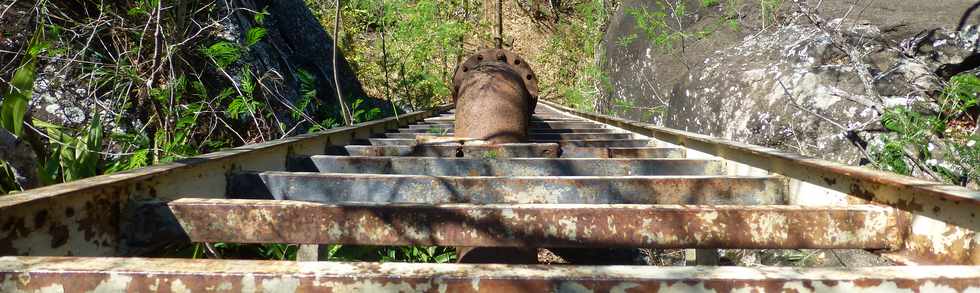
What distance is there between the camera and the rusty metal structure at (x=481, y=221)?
0.91m

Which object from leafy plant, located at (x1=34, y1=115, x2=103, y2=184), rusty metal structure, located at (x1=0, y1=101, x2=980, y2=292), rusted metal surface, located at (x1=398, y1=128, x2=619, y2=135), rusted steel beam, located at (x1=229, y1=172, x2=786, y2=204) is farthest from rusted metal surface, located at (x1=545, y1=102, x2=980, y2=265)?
leafy plant, located at (x1=34, y1=115, x2=103, y2=184)

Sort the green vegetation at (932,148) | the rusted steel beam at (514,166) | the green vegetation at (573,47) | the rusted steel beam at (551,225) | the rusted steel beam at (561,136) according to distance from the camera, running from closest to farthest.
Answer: the rusted steel beam at (551,225) → the rusted steel beam at (514,166) → the green vegetation at (932,148) → the rusted steel beam at (561,136) → the green vegetation at (573,47)

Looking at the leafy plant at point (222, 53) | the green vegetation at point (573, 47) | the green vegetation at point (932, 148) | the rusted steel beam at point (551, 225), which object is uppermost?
the green vegetation at point (573, 47)

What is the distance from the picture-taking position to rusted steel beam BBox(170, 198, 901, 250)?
1438 millimetres

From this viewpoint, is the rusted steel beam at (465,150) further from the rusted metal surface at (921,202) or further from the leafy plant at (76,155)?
the rusted metal surface at (921,202)

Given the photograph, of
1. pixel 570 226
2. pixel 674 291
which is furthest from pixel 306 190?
pixel 674 291

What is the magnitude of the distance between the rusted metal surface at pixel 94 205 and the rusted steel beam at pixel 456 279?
0.80ft

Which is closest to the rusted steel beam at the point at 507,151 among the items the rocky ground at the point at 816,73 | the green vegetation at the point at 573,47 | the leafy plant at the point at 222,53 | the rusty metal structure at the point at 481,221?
the rusty metal structure at the point at 481,221

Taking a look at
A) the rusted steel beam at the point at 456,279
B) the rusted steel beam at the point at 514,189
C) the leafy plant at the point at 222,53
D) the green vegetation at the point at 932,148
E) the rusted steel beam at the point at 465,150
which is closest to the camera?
the rusted steel beam at the point at 456,279

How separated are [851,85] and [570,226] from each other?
9.98 ft

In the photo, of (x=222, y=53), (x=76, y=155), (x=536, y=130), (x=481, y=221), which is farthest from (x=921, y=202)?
(x=222, y=53)

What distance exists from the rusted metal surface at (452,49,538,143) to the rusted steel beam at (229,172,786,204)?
165 cm

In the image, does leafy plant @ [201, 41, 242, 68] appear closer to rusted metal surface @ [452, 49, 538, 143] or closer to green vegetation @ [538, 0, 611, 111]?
rusted metal surface @ [452, 49, 538, 143]

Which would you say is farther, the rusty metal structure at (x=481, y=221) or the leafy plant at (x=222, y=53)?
the leafy plant at (x=222, y=53)
